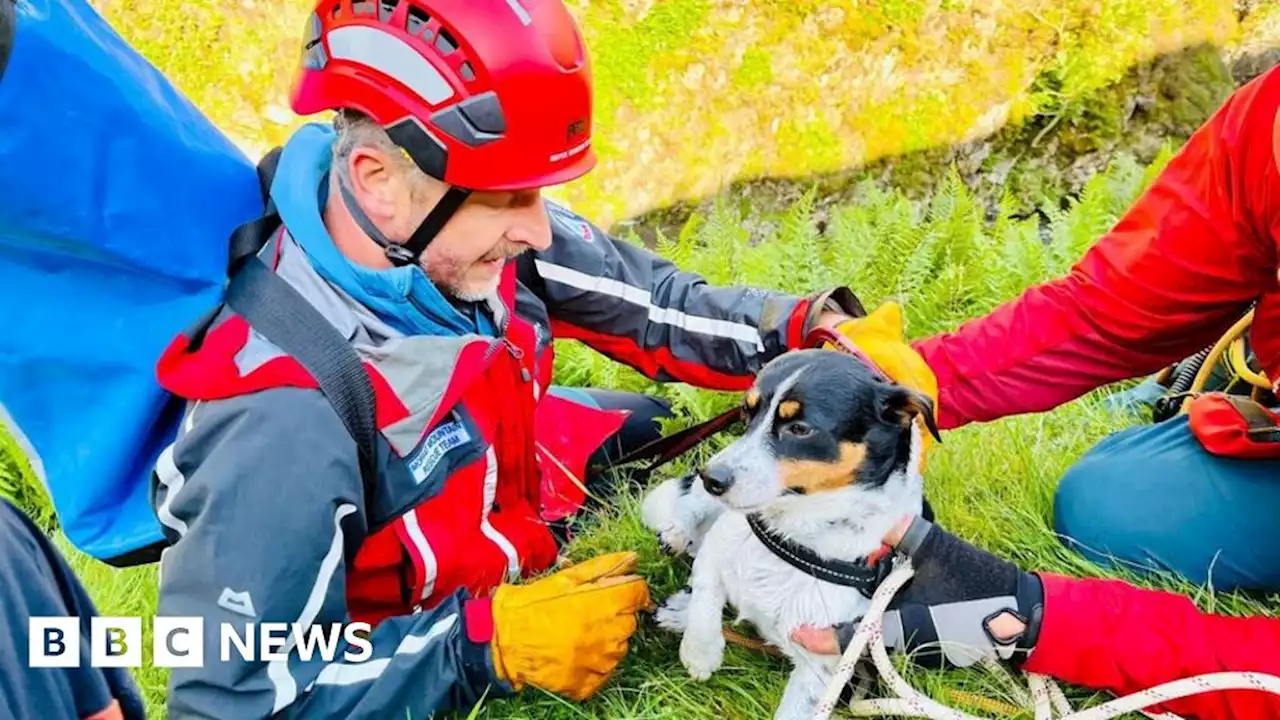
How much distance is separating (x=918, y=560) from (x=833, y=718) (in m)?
0.51

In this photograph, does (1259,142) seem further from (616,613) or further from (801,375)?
(616,613)

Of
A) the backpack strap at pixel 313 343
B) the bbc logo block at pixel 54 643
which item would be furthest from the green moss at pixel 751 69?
the bbc logo block at pixel 54 643

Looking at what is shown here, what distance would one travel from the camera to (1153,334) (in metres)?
3.44

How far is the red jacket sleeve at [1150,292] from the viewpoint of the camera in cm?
312

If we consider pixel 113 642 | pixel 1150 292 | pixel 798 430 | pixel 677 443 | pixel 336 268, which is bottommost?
pixel 677 443

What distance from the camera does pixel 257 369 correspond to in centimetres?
268

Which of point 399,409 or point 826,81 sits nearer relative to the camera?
point 399,409

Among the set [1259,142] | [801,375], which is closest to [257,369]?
[801,375]

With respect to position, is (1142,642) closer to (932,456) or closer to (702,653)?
(932,456)

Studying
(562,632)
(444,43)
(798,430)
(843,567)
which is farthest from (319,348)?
(843,567)

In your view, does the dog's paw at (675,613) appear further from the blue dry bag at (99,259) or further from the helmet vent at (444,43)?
the helmet vent at (444,43)

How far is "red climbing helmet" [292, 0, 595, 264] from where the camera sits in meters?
2.79

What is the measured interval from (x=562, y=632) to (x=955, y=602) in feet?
3.59

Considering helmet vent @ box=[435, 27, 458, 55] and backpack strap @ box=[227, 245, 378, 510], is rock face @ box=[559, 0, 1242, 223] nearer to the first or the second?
helmet vent @ box=[435, 27, 458, 55]
